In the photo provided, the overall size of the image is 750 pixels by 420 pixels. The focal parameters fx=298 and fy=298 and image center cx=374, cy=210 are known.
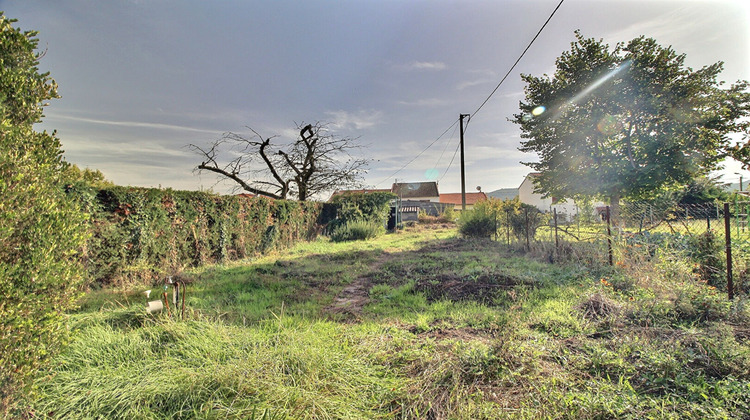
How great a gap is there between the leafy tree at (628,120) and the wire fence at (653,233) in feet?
12.3

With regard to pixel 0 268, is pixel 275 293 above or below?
below

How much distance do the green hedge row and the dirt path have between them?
359 centimetres

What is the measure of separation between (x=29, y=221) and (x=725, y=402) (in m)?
4.20

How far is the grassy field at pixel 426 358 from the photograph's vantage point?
174cm

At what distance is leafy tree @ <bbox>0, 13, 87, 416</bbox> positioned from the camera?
4.99 feet

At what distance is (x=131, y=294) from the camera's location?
14.9 feet

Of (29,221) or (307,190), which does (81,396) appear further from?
(307,190)

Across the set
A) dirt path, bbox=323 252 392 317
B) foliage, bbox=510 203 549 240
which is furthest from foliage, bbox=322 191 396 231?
dirt path, bbox=323 252 392 317

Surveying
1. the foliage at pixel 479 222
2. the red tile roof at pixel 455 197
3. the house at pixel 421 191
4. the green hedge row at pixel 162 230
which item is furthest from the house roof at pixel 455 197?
the green hedge row at pixel 162 230

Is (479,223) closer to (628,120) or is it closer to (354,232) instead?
(354,232)

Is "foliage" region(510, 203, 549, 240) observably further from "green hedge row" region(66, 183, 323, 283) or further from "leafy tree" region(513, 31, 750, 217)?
"green hedge row" region(66, 183, 323, 283)

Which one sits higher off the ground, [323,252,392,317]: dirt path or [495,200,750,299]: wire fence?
[495,200,750,299]: wire fence

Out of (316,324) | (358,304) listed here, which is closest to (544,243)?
(358,304)

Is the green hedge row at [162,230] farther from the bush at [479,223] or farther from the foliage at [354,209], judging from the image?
the bush at [479,223]
